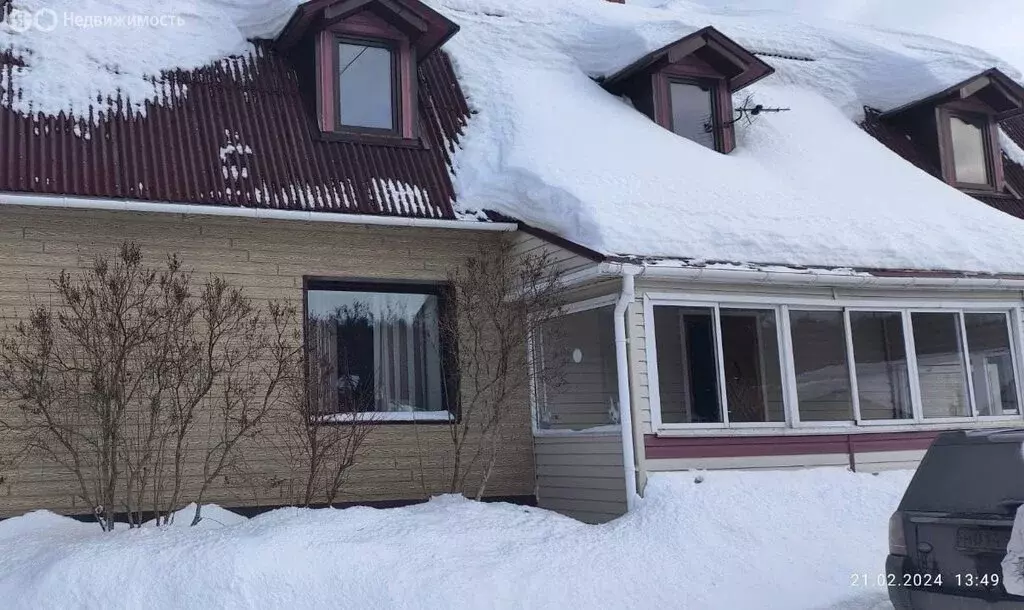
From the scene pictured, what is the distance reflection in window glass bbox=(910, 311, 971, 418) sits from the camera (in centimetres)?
1191

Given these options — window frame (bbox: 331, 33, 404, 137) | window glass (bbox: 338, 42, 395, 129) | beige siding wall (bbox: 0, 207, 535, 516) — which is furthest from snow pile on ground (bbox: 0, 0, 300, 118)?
beige siding wall (bbox: 0, 207, 535, 516)

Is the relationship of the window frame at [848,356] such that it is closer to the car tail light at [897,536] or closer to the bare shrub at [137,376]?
the bare shrub at [137,376]

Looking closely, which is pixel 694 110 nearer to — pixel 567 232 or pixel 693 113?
pixel 693 113

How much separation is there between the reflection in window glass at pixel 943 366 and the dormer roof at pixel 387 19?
678cm

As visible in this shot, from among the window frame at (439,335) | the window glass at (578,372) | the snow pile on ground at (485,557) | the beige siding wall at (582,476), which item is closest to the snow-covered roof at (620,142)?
Result: the window frame at (439,335)

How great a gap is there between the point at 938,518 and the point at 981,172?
1130cm

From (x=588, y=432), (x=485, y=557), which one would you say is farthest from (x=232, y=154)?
(x=485, y=557)

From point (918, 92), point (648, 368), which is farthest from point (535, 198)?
point (918, 92)

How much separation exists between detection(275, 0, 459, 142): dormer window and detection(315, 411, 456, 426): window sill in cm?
321

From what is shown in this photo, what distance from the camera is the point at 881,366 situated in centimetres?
1159

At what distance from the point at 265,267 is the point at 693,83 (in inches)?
268

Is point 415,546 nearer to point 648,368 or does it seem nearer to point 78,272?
point 648,368

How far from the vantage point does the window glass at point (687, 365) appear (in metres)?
10.5

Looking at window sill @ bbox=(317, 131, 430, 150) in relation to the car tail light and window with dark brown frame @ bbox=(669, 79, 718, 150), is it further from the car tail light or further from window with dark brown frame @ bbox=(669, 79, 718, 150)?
the car tail light
